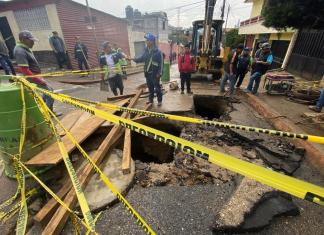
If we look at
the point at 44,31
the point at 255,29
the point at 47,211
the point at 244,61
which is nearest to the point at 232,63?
the point at 244,61

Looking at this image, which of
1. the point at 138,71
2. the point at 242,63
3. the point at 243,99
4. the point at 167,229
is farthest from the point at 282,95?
the point at 138,71

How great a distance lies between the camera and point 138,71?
52.0 ft

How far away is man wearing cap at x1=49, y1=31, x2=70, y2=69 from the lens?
10745 millimetres

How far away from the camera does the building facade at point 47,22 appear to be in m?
11.3

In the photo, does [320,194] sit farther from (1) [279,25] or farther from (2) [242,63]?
(1) [279,25]

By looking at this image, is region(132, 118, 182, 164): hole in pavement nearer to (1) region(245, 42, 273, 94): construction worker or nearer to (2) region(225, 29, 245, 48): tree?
(1) region(245, 42, 273, 94): construction worker

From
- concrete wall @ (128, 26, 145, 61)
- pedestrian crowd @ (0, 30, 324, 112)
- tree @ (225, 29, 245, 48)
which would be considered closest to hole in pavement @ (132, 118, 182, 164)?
pedestrian crowd @ (0, 30, 324, 112)

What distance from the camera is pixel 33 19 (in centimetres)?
1186

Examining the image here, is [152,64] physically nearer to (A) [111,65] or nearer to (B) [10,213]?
(A) [111,65]

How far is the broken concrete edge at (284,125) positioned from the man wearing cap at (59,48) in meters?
10.9

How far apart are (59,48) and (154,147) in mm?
9846

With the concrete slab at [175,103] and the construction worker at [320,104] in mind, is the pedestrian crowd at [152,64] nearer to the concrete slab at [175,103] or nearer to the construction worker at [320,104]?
the construction worker at [320,104]

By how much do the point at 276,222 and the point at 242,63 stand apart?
5.78 meters

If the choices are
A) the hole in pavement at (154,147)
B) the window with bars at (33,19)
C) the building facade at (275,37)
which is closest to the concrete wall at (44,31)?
the window with bars at (33,19)
